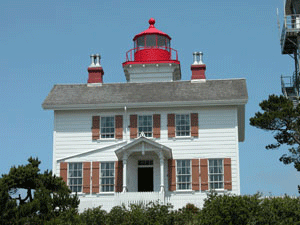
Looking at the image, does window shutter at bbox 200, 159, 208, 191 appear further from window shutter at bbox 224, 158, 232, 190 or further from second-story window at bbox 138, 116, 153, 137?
second-story window at bbox 138, 116, 153, 137

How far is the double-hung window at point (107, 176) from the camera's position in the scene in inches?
1125

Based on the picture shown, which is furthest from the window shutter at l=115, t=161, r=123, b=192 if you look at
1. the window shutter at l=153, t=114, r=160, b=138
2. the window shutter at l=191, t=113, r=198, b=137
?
the window shutter at l=191, t=113, r=198, b=137

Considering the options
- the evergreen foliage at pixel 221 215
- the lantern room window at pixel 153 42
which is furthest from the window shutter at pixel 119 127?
the lantern room window at pixel 153 42

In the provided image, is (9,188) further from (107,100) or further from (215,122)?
→ (215,122)

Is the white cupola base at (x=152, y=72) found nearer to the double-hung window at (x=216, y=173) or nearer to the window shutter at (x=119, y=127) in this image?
the window shutter at (x=119, y=127)

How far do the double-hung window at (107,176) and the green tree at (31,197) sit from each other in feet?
17.2

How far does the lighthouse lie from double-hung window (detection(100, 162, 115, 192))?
7904 mm

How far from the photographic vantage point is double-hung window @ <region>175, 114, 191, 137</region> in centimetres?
2905

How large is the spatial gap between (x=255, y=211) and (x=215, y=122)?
9.25m

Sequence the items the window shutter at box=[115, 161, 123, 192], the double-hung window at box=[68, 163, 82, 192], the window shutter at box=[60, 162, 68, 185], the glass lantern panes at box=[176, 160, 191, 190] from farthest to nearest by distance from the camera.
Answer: the window shutter at box=[60, 162, 68, 185], the double-hung window at box=[68, 163, 82, 192], the window shutter at box=[115, 161, 123, 192], the glass lantern panes at box=[176, 160, 191, 190]

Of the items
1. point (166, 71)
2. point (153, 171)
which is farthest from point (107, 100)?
point (166, 71)

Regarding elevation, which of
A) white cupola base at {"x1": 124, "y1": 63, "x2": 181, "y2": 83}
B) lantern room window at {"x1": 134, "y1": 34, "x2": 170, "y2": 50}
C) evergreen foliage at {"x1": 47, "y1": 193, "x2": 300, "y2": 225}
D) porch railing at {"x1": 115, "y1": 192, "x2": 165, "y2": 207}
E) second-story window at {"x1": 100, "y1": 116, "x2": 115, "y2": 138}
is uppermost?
lantern room window at {"x1": 134, "y1": 34, "x2": 170, "y2": 50}

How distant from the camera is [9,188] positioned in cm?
2247

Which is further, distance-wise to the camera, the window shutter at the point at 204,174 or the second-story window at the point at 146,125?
the second-story window at the point at 146,125
